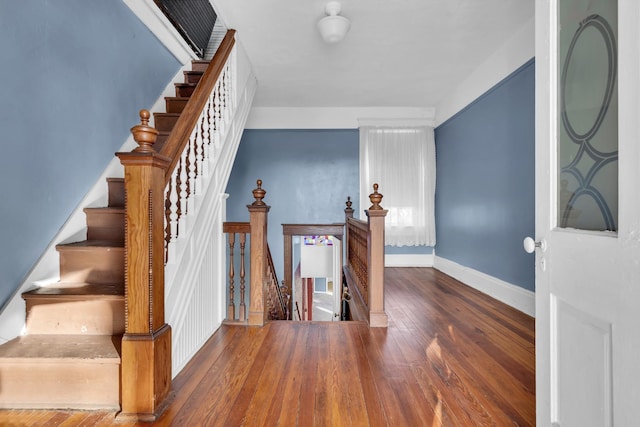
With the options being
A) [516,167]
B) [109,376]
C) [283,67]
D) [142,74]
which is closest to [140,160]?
[109,376]

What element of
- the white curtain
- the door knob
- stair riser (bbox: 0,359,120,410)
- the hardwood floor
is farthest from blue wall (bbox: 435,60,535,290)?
stair riser (bbox: 0,359,120,410)

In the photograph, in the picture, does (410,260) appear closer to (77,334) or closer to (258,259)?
(258,259)

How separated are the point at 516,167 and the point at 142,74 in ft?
11.6

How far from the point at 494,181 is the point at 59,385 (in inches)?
152

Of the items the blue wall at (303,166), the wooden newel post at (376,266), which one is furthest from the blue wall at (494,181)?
the blue wall at (303,166)

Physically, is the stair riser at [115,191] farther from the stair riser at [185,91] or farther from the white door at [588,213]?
the white door at [588,213]

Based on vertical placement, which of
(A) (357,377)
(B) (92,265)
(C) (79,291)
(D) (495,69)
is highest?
(D) (495,69)

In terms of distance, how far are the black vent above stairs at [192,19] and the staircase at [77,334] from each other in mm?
2184

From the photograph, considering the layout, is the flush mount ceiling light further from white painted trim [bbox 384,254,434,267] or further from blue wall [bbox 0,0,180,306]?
white painted trim [bbox 384,254,434,267]

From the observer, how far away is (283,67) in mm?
3746

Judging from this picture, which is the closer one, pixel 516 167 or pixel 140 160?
pixel 140 160

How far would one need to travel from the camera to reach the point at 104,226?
2043 mm

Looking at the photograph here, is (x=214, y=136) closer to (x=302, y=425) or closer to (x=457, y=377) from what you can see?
(x=302, y=425)

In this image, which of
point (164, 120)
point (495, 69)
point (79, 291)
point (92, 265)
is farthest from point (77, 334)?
point (495, 69)
